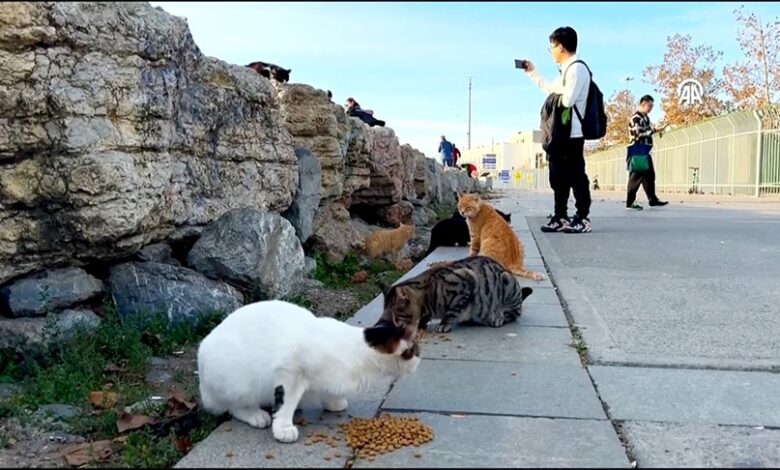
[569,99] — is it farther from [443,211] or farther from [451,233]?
[443,211]

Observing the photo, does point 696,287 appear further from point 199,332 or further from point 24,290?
point 24,290

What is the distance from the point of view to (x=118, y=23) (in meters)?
4.26

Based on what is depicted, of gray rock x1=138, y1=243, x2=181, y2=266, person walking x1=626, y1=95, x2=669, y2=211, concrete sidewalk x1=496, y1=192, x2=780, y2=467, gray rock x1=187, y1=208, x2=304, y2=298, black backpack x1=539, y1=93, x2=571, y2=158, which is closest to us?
concrete sidewalk x1=496, y1=192, x2=780, y2=467

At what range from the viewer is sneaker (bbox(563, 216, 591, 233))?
30.0 ft

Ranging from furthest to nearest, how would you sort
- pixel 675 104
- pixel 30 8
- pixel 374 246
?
pixel 675 104
pixel 374 246
pixel 30 8

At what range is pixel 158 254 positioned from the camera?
475cm

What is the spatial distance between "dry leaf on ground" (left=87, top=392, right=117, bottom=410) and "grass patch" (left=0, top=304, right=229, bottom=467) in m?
0.03

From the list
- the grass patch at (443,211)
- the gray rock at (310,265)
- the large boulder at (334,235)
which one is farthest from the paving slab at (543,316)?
the grass patch at (443,211)

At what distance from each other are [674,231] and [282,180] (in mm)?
5679

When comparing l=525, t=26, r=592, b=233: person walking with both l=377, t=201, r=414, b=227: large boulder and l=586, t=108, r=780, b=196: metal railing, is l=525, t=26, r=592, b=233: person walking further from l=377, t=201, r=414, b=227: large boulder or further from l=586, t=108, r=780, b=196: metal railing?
l=586, t=108, r=780, b=196: metal railing

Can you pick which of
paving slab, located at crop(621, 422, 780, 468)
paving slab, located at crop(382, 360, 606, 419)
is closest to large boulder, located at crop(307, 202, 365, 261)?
paving slab, located at crop(382, 360, 606, 419)

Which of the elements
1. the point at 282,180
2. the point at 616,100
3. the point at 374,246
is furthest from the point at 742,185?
the point at 616,100

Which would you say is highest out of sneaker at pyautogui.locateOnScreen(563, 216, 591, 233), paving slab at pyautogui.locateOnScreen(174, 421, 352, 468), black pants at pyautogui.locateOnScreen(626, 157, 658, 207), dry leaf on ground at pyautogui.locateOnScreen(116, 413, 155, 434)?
black pants at pyautogui.locateOnScreen(626, 157, 658, 207)

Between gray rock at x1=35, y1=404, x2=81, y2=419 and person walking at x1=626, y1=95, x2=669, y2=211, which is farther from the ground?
person walking at x1=626, y1=95, x2=669, y2=211
